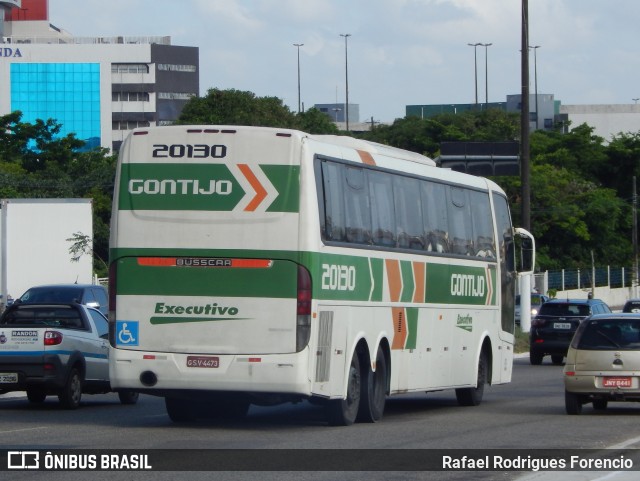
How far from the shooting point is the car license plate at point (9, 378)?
65.3 ft

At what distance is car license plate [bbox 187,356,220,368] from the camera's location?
15977 mm

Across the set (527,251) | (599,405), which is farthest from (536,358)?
(599,405)

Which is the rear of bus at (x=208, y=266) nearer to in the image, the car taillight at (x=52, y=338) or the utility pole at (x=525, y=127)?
the car taillight at (x=52, y=338)

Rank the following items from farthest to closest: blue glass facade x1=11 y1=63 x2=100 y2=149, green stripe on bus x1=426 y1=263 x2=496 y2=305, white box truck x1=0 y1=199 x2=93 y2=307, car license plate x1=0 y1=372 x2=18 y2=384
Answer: blue glass facade x1=11 y1=63 x2=100 y2=149 → white box truck x1=0 y1=199 x2=93 y2=307 → green stripe on bus x1=426 y1=263 x2=496 y2=305 → car license plate x1=0 y1=372 x2=18 y2=384

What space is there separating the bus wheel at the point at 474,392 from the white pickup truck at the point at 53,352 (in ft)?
18.4

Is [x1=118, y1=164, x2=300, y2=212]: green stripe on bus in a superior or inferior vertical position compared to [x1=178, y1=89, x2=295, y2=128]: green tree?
inferior

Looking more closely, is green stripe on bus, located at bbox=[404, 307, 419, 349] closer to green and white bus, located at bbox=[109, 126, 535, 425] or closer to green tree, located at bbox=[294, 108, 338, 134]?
green and white bus, located at bbox=[109, 126, 535, 425]

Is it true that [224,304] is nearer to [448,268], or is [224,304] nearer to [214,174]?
[214,174]

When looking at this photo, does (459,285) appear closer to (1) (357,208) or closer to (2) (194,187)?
(1) (357,208)

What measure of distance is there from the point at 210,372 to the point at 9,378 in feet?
17.0

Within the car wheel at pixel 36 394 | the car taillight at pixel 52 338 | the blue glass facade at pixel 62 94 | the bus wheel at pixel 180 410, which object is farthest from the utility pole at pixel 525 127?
the blue glass facade at pixel 62 94

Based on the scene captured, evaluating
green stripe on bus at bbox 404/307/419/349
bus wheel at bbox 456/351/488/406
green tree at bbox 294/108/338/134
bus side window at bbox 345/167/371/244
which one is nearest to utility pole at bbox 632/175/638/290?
green tree at bbox 294/108/338/134

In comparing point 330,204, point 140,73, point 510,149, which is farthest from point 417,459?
point 140,73

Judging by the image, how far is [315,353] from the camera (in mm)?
15977
